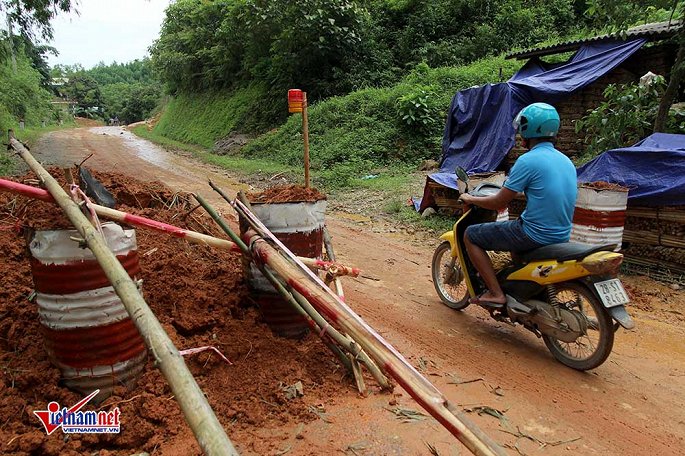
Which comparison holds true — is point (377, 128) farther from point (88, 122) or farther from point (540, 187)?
point (88, 122)

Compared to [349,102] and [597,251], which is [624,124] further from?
[349,102]

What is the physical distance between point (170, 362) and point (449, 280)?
3.77m

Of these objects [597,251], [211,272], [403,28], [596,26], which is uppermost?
[403,28]

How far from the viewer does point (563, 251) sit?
371 centimetres

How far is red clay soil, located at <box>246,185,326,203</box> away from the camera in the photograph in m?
3.71

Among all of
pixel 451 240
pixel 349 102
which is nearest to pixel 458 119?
pixel 349 102

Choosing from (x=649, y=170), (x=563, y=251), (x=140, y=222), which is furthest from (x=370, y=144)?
(x=140, y=222)

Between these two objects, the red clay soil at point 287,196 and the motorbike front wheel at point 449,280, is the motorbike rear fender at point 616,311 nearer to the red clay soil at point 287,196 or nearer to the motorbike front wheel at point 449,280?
the motorbike front wheel at point 449,280

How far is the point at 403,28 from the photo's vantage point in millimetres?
20594

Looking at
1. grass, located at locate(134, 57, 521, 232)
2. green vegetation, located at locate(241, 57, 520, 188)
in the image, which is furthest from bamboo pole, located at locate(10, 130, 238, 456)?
green vegetation, located at locate(241, 57, 520, 188)

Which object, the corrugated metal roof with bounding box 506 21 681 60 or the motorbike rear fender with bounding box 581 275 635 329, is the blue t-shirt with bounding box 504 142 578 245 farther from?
the corrugated metal roof with bounding box 506 21 681 60

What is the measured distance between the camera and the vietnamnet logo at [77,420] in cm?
252

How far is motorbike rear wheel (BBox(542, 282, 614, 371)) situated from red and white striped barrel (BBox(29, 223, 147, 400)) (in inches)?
126

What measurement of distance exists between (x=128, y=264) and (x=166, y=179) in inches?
428
